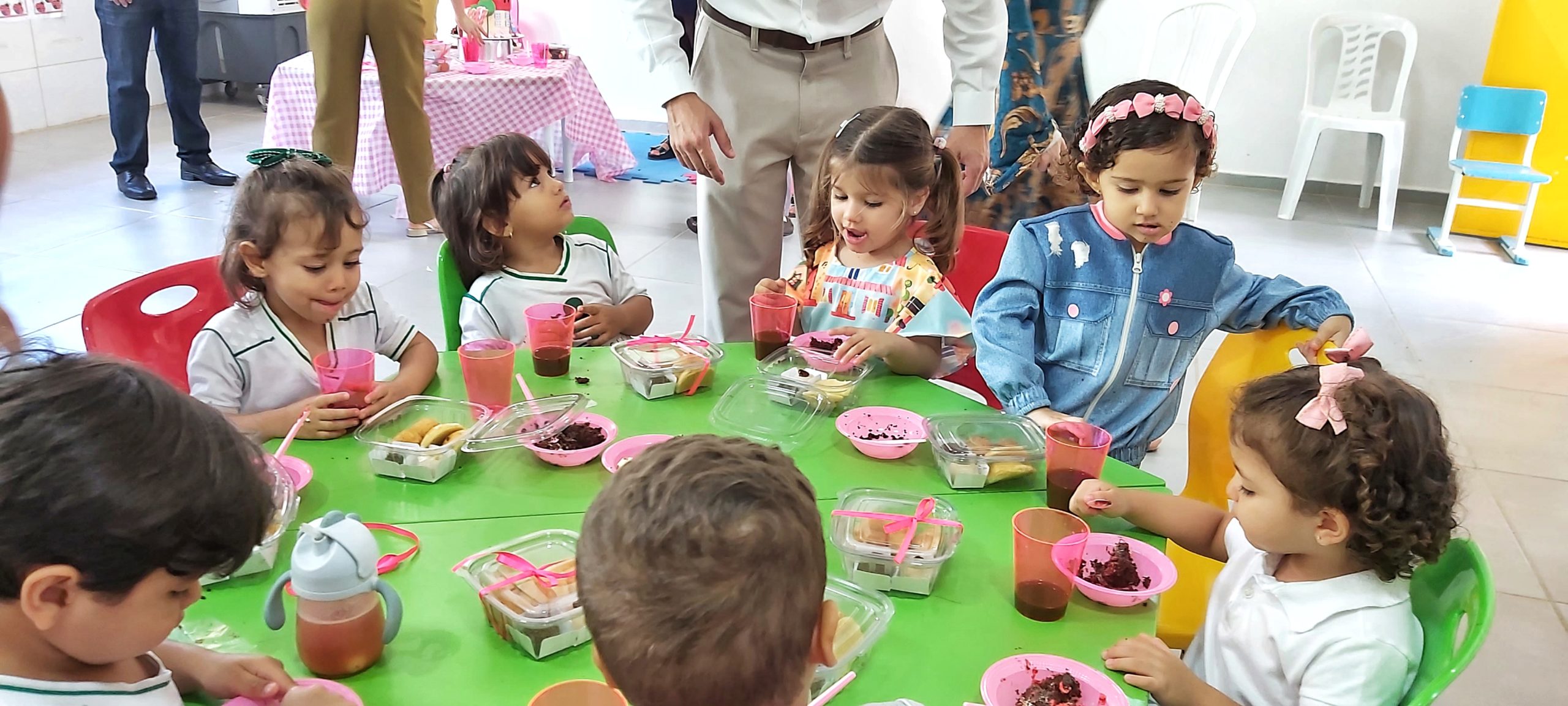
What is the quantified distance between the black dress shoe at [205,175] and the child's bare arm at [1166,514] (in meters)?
5.71

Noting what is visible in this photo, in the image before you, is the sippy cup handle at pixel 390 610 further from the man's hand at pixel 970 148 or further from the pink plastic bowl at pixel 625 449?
the man's hand at pixel 970 148

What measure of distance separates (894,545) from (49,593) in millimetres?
862

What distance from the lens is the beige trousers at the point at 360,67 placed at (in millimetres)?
4457

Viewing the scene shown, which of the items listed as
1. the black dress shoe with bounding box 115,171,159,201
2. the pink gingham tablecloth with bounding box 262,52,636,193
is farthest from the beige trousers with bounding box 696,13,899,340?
the black dress shoe with bounding box 115,171,159,201

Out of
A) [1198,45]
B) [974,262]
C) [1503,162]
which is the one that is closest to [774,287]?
[974,262]

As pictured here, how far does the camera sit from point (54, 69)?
22.5 ft

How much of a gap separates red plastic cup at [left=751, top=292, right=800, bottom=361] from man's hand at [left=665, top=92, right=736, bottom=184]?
521 millimetres

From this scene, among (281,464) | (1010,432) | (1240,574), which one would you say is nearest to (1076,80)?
(1010,432)

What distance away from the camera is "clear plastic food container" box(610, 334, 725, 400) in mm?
1773

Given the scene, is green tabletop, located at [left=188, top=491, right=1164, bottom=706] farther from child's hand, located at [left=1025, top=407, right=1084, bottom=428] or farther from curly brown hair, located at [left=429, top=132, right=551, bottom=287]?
curly brown hair, located at [left=429, top=132, right=551, bottom=287]

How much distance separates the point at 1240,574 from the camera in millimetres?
1452

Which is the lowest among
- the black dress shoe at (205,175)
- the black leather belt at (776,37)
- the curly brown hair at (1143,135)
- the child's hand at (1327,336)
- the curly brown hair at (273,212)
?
the black dress shoe at (205,175)

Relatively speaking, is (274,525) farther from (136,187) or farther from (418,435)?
(136,187)

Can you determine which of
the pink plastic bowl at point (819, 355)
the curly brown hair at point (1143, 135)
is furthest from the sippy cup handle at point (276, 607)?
the curly brown hair at point (1143, 135)
